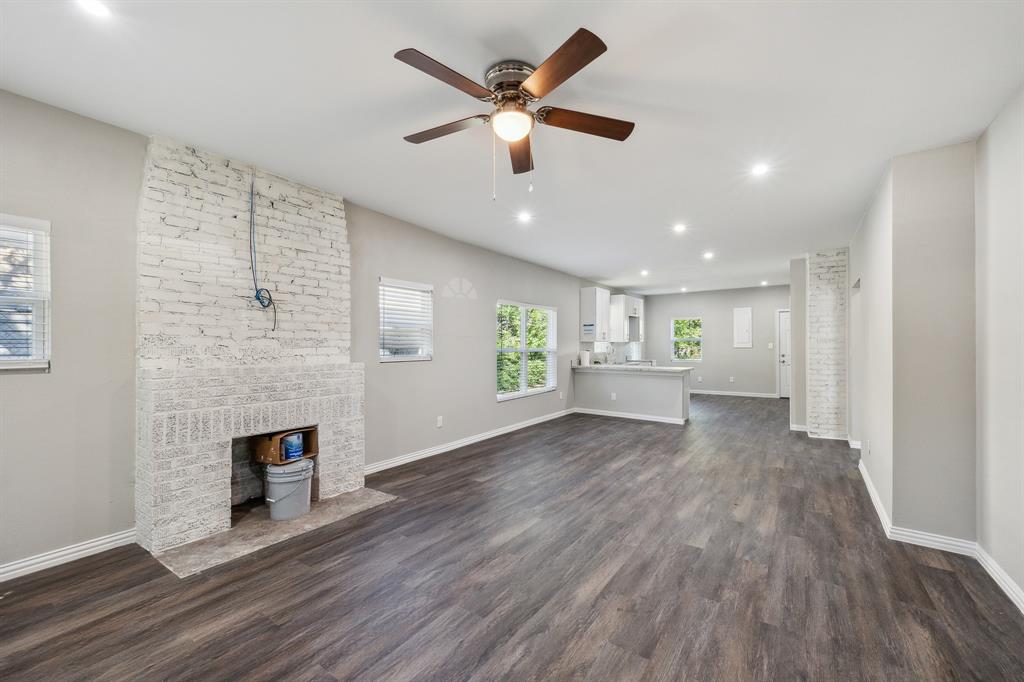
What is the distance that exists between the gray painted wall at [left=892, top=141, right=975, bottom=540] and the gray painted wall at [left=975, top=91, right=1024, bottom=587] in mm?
72

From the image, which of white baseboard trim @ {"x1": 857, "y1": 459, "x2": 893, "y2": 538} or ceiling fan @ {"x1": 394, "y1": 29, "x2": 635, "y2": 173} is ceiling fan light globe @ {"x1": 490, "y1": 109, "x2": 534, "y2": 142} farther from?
white baseboard trim @ {"x1": 857, "y1": 459, "x2": 893, "y2": 538}

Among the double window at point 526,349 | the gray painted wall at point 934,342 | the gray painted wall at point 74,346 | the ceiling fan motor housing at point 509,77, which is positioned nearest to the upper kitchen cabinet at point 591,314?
the double window at point 526,349

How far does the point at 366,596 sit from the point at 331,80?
276 centimetres

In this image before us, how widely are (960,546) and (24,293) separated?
19.5ft

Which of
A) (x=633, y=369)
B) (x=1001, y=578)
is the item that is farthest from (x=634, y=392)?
(x=1001, y=578)

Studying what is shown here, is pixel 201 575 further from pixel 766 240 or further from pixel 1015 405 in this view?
pixel 766 240

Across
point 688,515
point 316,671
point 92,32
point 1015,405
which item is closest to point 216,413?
point 316,671

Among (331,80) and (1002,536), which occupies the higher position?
(331,80)

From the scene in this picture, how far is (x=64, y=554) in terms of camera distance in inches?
99.5

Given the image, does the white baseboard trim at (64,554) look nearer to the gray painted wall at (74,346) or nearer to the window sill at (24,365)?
the gray painted wall at (74,346)

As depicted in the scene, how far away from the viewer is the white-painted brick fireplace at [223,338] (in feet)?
9.08

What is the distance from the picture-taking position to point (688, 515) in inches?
131

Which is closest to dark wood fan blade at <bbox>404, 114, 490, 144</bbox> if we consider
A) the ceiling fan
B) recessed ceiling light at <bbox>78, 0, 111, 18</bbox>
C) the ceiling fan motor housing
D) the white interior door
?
the ceiling fan

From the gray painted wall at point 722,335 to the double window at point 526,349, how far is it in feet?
16.5
